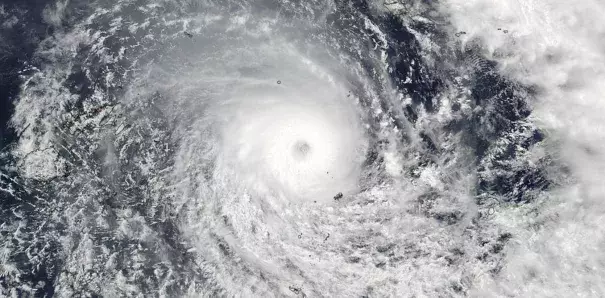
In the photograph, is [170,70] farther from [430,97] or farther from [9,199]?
[430,97]

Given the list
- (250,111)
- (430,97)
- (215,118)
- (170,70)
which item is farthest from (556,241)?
(170,70)

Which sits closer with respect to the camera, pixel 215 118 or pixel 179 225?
pixel 179 225

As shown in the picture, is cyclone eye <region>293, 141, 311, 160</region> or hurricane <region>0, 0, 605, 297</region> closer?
hurricane <region>0, 0, 605, 297</region>

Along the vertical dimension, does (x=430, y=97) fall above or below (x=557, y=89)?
below

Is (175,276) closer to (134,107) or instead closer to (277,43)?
(134,107)

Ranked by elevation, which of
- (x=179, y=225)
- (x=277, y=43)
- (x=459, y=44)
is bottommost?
(x=179, y=225)

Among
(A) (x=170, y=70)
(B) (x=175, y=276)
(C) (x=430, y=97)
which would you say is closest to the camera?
(B) (x=175, y=276)

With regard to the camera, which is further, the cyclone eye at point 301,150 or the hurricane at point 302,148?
the cyclone eye at point 301,150

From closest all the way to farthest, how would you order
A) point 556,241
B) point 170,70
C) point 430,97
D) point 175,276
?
point 556,241
point 175,276
point 430,97
point 170,70
